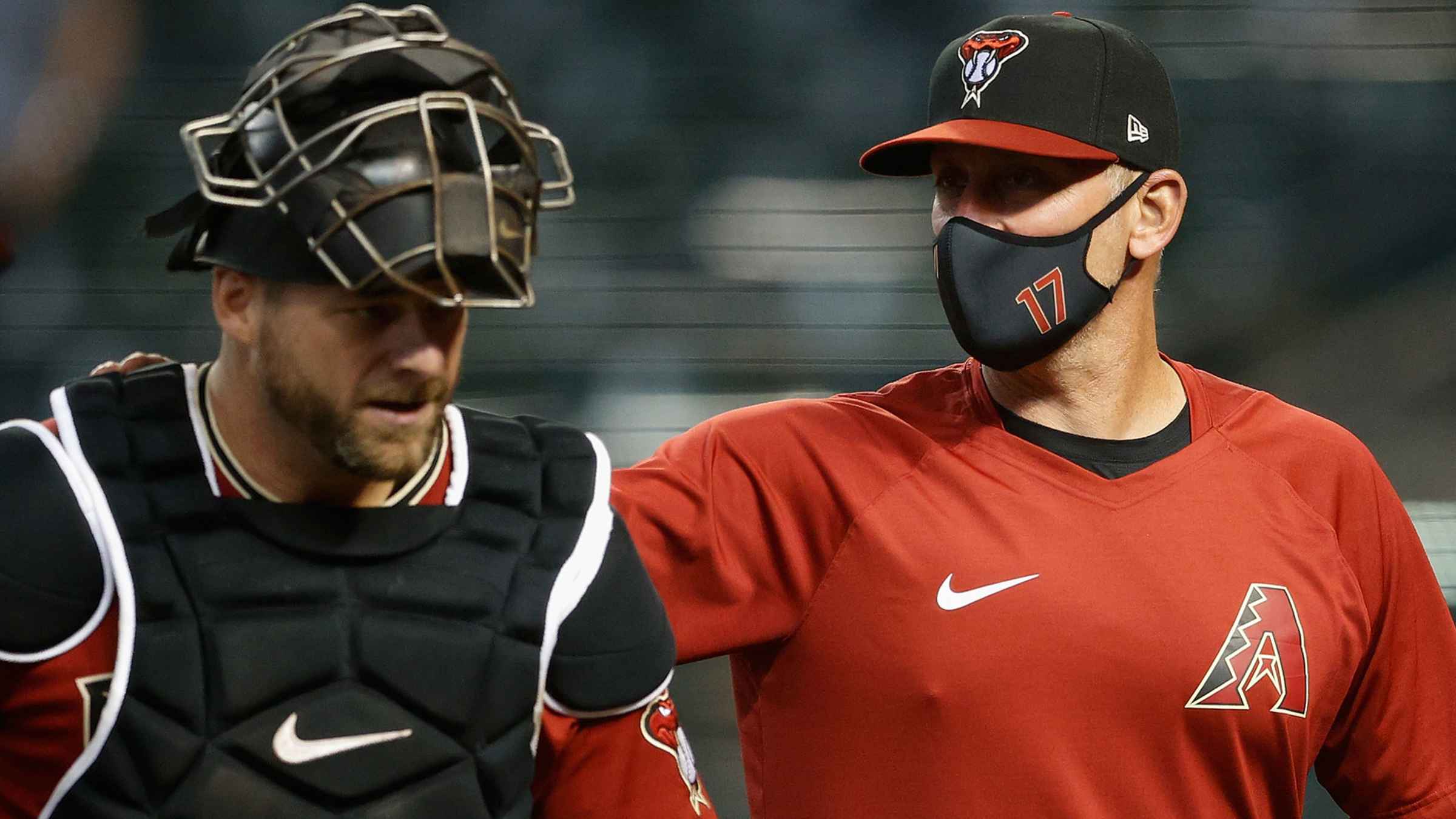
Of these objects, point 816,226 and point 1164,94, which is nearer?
point 1164,94

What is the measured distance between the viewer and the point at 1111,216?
2297 mm

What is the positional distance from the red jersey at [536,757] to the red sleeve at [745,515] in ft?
0.94

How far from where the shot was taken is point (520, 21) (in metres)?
4.49

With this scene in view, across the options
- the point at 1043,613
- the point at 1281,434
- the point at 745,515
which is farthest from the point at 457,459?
the point at 1281,434

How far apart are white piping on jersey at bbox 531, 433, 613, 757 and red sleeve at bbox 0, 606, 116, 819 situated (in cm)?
40

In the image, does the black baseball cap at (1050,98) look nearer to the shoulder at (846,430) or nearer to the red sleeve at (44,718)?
the shoulder at (846,430)

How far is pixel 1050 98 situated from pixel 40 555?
1387 millimetres

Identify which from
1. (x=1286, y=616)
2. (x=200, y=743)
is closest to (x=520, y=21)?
(x=1286, y=616)

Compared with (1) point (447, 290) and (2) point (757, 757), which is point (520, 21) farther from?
(1) point (447, 290)

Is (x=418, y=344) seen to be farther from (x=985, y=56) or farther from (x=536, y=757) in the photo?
(x=985, y=56)

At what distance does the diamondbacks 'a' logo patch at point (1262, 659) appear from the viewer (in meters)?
2.10

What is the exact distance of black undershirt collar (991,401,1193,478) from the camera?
2250mm

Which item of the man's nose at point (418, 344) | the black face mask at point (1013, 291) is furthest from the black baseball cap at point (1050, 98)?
the man's nose at point (418, 344)

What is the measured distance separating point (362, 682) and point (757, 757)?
31.8 inches
